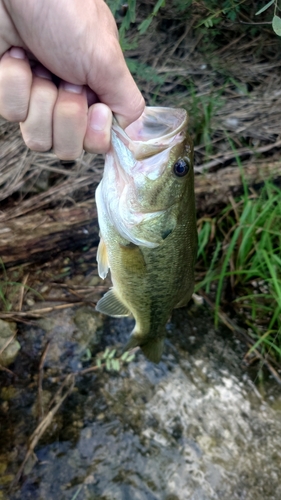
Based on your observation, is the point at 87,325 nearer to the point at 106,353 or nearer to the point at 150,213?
the point at 106,353

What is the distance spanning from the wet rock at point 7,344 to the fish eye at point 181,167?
1834 mm

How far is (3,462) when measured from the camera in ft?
7.65

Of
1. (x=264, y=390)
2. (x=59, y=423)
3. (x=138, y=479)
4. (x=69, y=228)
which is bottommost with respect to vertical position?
(x=264, y=390)

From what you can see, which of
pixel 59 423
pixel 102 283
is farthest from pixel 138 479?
pixel 102 283

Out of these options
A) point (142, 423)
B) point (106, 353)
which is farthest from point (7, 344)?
point (142, 423)

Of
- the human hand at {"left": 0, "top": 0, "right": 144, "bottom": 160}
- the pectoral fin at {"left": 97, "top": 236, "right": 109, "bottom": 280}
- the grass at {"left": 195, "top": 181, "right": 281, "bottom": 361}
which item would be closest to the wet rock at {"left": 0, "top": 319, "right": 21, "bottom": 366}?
the pectoral fin at {"left": 97, "top": 236, "right": 109, "bottom": 280}

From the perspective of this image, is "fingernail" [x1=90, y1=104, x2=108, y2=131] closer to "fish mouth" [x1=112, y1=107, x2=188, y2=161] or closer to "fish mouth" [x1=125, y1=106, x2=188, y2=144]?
"fish mouth" [x1=112, y1=107, x2=188, y2=161]

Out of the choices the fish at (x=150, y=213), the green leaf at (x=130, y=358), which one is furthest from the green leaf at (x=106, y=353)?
the fish at (x=150, y=213)

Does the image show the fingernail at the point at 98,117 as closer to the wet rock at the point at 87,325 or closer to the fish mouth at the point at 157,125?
the fish mouth at the point at 157,125

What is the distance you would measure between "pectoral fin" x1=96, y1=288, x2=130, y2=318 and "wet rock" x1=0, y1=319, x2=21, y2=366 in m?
1.08

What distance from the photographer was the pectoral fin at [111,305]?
1.94 meters

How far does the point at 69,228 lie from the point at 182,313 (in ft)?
3.58

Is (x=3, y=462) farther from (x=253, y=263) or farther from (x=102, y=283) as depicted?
(x=253, y=263)

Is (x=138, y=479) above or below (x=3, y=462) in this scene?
below
